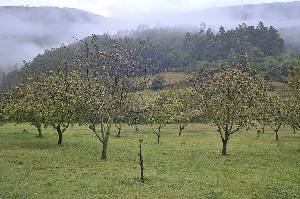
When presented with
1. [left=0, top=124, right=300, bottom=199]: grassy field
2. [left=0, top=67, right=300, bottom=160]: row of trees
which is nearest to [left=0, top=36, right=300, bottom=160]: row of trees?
[left=0, top=67, right=300, bottom=160]: row of trees

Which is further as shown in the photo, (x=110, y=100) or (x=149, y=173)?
(x=110, y=100)

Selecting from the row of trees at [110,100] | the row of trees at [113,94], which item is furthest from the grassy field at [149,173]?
the row of trees at [113,94]

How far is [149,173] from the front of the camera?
39.2 meters

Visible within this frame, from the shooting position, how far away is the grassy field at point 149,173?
31312 mm

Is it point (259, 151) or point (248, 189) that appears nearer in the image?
point (248, 189)

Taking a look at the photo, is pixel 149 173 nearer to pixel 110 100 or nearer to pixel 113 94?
pixel 110 100

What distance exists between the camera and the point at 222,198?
97.1 ft

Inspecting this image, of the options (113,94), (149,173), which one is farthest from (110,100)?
(149,173)

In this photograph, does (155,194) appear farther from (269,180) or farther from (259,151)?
(259,151)

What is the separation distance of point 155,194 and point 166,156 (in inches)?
869

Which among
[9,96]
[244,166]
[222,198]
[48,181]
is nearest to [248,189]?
[222,198]

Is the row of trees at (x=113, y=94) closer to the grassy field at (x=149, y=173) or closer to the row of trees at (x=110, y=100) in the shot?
the row of trees at (x=110, y=100)

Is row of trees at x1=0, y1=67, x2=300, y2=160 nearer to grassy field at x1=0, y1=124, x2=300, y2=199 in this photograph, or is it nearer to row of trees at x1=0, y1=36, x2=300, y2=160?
row of trees at x1=0, y1=36, x2=300, y2=160

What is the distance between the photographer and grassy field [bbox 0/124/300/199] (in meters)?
31.3
